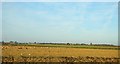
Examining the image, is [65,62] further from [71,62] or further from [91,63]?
[91,63]

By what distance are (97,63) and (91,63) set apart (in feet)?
2.17

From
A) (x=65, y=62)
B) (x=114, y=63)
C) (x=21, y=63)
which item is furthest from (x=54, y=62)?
(x=114, y=63)

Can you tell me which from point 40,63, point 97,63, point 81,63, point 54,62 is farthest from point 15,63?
point 97,63

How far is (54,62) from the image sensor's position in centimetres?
2641

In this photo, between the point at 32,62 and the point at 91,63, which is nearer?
the point at 32,62

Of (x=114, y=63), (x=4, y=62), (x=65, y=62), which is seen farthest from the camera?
(x=114, y=63)

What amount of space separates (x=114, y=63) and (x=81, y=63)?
3.81 m

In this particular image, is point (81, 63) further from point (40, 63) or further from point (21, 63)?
point (21, 63)

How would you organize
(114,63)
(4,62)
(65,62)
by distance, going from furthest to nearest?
(114,63)
(65,62)
(4,62)

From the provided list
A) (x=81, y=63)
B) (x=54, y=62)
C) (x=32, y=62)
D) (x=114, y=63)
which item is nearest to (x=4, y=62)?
(x=32, y=62)

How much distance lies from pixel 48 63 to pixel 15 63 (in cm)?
305

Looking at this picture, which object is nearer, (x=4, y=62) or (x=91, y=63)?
(x=4, y=62)

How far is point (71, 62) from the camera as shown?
26.2 meters

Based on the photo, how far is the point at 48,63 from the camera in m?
25.2
